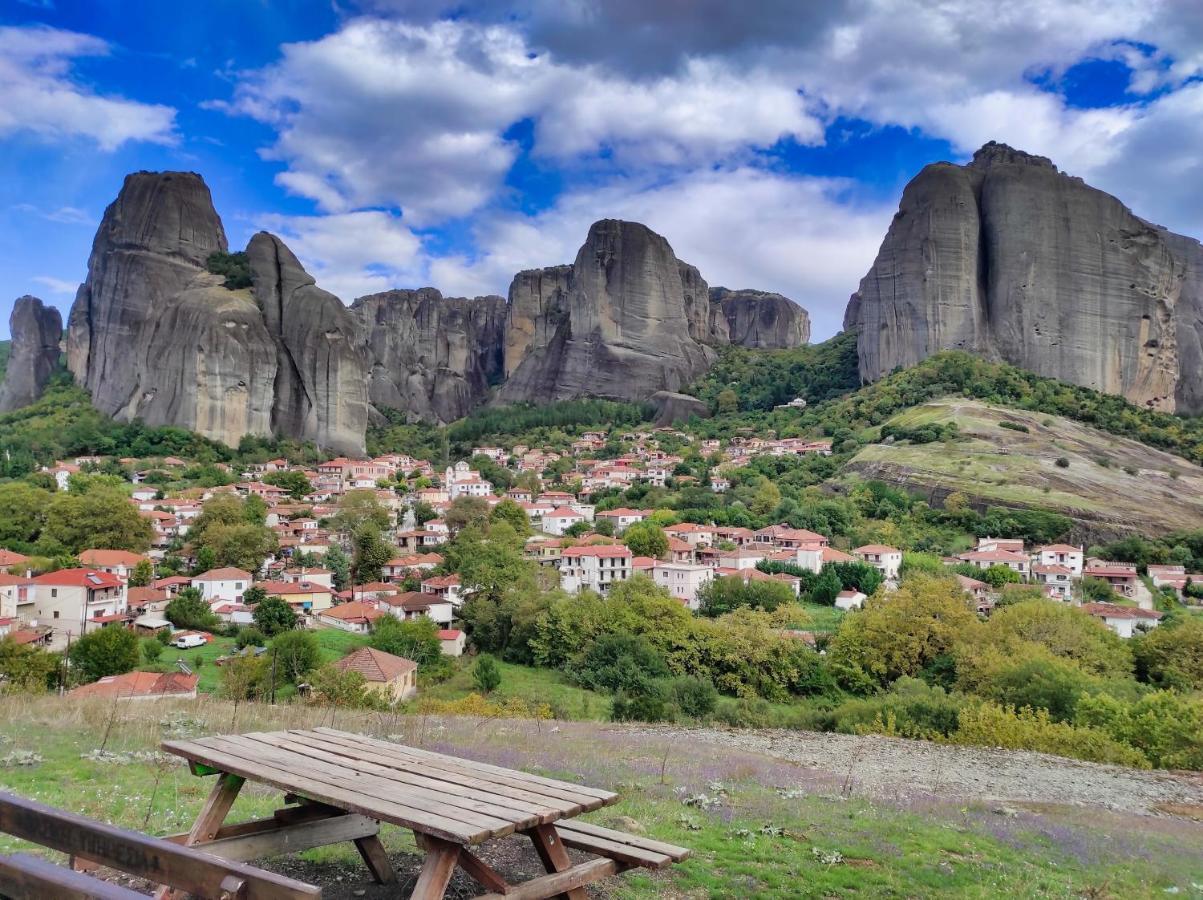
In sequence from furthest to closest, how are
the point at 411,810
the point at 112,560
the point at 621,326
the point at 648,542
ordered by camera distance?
the point at 621,326 → the point at 648,542 → the point at 112,560 → the point at 411,810

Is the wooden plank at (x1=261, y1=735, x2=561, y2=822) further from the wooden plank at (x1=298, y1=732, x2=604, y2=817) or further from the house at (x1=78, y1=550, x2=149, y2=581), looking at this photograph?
the house at (x1=78, y1=550, x2=149, y2=581)

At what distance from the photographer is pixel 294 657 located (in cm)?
2520

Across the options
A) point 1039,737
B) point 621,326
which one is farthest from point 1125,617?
point 621,326

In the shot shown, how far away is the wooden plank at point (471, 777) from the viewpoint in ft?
15.5

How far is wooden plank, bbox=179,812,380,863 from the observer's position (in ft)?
17.1

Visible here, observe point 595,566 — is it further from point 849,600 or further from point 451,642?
point 849,600

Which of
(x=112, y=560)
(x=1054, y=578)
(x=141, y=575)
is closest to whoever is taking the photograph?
(x=141, y=575)

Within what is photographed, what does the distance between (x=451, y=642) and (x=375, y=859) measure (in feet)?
95.8

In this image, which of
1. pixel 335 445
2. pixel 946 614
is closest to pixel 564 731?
pixel 946 614

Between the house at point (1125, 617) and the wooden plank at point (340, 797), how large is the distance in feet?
122

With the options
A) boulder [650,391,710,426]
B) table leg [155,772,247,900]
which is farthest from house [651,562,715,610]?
boulder [650,391,710,426]

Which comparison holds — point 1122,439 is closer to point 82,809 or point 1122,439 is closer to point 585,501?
point 585,501

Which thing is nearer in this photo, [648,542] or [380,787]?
[380,787]

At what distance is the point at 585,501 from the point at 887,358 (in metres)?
40.4
